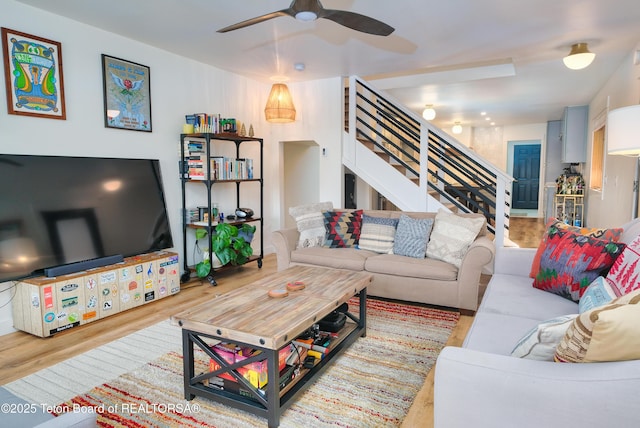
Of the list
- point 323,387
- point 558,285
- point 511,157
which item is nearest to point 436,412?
point 323,387

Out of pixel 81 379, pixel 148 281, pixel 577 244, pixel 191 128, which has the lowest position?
pixel 81 379

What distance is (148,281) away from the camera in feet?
11.8

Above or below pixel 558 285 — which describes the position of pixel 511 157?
above

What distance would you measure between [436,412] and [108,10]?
11.8 feet

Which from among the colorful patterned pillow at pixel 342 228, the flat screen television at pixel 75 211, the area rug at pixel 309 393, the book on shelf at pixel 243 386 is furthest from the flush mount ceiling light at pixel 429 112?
the book on shelf at pixel 243 386

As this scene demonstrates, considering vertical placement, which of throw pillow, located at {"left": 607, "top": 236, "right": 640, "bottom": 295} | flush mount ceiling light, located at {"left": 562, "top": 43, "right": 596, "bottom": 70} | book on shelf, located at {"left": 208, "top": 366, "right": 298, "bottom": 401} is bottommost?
book on shelf, located at {"left": 208, "top": 366, "right": 298, "bottom": 401}

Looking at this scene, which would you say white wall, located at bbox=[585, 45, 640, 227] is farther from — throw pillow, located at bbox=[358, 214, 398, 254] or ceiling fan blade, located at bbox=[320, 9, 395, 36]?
ceiling fan blade, located at bbox=[320, 9, 395, 36]

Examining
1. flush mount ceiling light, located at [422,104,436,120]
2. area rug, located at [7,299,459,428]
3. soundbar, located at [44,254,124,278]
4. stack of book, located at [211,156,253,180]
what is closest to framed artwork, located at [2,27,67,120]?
soundbar, located at [44,254,124,278]

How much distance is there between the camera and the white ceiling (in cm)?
310

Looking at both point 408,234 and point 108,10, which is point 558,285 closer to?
point 408,234

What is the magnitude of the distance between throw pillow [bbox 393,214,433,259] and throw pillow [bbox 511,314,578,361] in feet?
7.40

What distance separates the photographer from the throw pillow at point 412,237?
3557 mm

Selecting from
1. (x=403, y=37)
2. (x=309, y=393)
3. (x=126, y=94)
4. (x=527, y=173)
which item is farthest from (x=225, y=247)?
(x=527, y=173)

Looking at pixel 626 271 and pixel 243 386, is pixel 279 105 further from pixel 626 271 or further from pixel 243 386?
pixel 626 271
